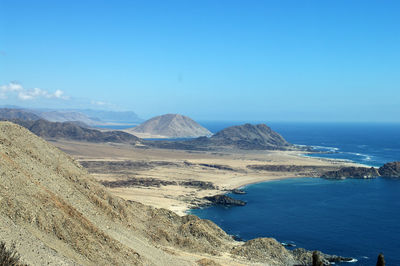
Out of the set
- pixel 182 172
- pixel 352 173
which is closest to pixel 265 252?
pixel 182 172

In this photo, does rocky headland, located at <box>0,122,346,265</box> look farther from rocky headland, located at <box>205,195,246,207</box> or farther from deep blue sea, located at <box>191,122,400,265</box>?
rocky headland, located at <box>205,195,246,207</box>

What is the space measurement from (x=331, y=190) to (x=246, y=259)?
72.8m

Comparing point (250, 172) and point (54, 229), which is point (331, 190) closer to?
point (250, 172)

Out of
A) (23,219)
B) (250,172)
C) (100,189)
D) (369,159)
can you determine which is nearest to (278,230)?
(100,189)

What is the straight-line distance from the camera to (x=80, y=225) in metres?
39.5

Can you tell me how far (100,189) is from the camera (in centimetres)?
5462

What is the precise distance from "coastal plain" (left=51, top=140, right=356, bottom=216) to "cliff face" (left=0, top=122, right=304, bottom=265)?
2703 cm

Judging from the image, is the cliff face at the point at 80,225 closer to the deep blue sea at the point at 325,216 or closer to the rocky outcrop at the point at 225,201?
the deep blue sea at the point at 325,216

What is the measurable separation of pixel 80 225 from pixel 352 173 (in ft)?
413

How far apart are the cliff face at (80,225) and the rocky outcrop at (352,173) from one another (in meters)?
87.5

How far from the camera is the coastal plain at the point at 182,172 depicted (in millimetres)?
104500

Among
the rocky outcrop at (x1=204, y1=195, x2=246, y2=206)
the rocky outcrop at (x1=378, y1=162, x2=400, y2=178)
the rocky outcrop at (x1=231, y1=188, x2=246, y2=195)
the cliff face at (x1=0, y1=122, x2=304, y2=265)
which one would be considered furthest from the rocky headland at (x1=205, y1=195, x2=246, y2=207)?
the rocky outcrop at (x1=378, y1=162, x2=400, y2=178)

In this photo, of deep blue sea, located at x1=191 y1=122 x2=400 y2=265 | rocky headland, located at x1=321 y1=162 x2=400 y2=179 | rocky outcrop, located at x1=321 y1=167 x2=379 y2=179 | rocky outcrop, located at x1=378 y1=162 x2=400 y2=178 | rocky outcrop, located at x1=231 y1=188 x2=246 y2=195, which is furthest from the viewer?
rocky outcrop, located at x1=378 y1=162 x2=400 y2=178

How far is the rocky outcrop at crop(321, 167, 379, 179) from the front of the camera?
142m
